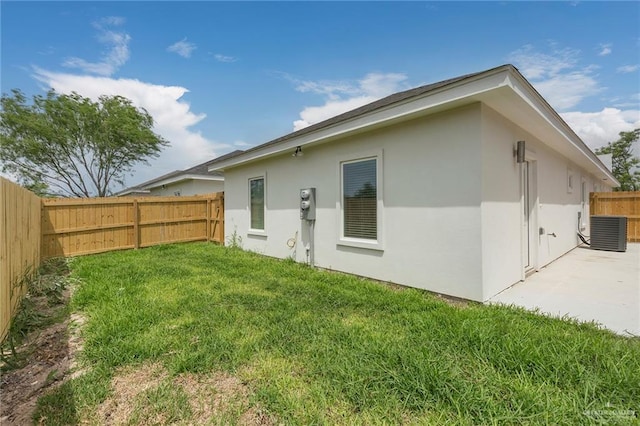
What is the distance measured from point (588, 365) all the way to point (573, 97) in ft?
21.8

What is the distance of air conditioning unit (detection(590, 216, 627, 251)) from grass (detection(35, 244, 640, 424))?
687 centimetres

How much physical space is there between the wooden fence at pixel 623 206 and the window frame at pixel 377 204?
11.3 metres

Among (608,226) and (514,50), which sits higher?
(514,50)

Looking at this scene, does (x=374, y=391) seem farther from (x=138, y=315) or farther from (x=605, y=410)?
(x=138, y=315)

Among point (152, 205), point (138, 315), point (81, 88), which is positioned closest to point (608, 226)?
point (138, 315)

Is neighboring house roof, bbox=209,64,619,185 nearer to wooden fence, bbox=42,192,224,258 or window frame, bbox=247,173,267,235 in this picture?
window frame, bbox=247,173,267,235

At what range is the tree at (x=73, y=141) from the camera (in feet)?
44.6

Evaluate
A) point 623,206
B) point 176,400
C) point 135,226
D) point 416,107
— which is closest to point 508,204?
point 416,107

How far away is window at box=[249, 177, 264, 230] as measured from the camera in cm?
766

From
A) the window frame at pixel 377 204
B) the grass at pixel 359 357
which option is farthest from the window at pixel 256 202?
the grass at pixel 359 357

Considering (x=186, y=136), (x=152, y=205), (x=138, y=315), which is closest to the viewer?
(x=138, y=315)

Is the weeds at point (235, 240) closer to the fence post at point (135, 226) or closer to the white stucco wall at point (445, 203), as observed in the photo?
the fence post at point (135, 226)

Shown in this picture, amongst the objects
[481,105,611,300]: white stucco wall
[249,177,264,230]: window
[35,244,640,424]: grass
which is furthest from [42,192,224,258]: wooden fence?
[481,105,611,300]: white stucco wall

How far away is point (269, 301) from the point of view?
3762 mm
